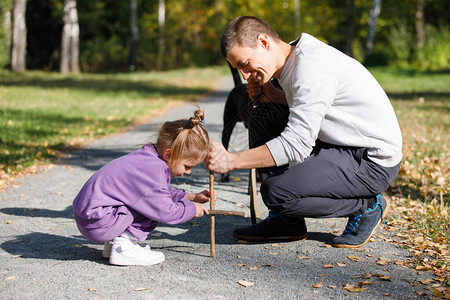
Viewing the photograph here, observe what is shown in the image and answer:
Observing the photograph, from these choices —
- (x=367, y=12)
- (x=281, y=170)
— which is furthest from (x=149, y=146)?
(x=367, y=12)

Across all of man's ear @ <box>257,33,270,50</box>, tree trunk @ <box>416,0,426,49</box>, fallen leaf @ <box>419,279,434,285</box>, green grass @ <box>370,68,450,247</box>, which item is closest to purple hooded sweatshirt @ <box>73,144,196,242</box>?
man's ear @ <box>257,33,270,50</box>

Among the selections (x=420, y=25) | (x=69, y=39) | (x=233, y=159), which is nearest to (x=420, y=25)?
(x=420, y=25)

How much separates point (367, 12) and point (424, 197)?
4529 cm

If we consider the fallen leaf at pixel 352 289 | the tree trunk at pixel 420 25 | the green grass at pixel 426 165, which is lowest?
the fallen leaf at pixel 352 289

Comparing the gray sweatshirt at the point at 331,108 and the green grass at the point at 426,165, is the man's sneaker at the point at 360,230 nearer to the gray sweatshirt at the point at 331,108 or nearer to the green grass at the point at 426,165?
the gray sweatshirt at the point at 331,108

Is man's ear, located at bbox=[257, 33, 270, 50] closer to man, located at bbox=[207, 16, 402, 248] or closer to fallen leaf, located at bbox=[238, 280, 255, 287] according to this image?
man, located at bbox=[207, 16, 402, 248]

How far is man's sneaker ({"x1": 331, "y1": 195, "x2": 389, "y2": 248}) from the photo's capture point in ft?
12.4

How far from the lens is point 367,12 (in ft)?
156

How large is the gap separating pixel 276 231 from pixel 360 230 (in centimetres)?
59

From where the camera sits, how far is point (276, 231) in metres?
3.91

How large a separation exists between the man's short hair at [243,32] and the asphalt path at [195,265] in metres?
0.79

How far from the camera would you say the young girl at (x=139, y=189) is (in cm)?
320

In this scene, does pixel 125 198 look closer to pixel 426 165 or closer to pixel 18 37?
pixel 426 165

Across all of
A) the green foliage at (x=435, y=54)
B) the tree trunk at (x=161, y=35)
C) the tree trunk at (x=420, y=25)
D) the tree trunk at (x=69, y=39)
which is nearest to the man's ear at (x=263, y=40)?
the tree trunk at (x=69, y=39)
